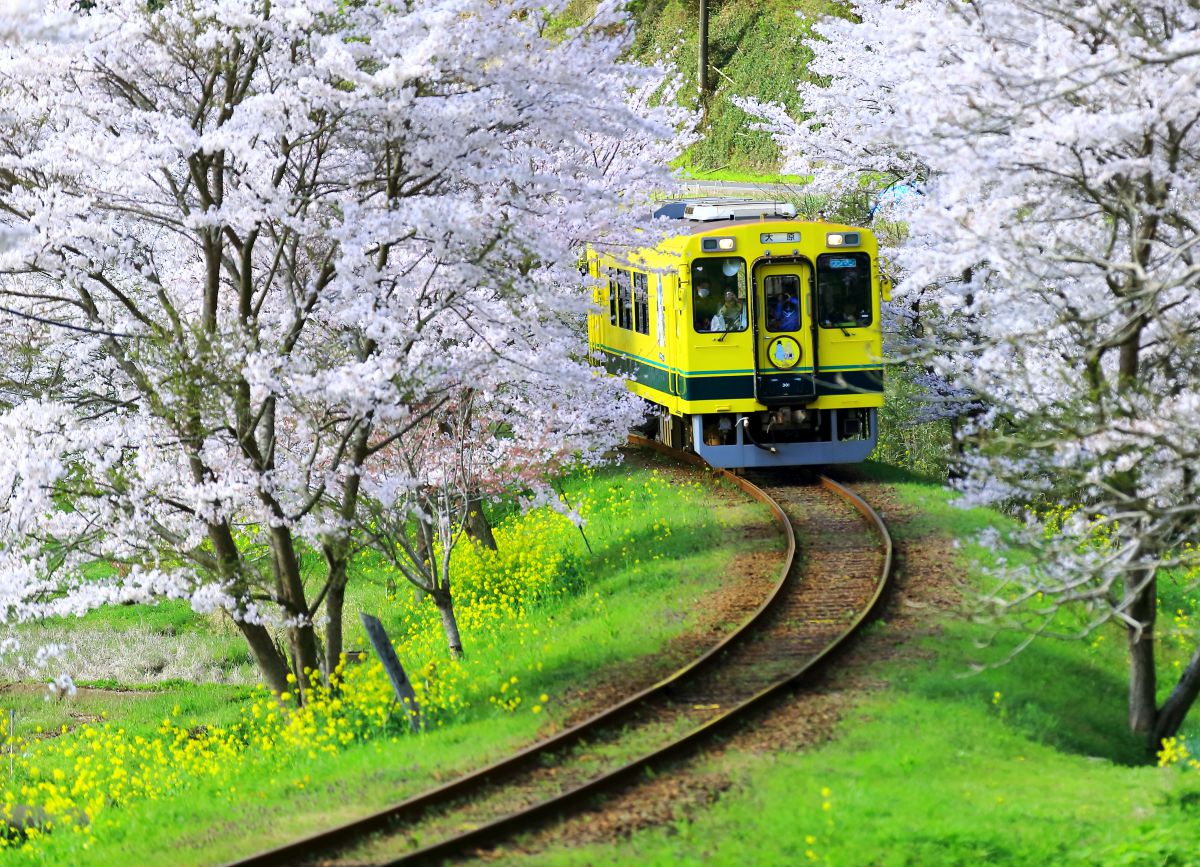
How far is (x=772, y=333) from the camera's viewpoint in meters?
17.4

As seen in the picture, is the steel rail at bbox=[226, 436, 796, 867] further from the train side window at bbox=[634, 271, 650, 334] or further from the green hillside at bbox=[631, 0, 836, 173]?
the green hillside at bbox=[631, 0, 836, 173]

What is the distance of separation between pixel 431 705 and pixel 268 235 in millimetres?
5247

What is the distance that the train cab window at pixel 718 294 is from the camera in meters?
17.2

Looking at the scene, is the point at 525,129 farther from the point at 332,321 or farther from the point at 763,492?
the point at 763,492

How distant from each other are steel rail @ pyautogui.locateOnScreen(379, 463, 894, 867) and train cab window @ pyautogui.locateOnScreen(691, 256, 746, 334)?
5222 millimetres

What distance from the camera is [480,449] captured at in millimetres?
15266

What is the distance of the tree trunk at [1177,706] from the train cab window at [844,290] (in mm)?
7661

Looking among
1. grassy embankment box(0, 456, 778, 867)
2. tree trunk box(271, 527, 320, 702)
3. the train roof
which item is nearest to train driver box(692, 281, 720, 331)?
the train roof

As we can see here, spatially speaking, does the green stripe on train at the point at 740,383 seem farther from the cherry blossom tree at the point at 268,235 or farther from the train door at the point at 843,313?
the cherry blossom tree at the point at 268,235

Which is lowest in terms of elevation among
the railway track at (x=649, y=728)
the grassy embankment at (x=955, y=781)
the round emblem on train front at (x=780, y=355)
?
the grassy embankment at (x=955, y=781)

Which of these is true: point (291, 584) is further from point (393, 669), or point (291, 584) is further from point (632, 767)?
point (632, 767)

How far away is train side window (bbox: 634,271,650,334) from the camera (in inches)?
768

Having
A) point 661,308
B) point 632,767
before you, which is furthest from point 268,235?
point 632,767

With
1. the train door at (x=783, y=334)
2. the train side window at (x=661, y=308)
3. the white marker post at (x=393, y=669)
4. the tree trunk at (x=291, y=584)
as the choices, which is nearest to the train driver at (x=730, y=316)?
the train door at (x=783, y=334)
